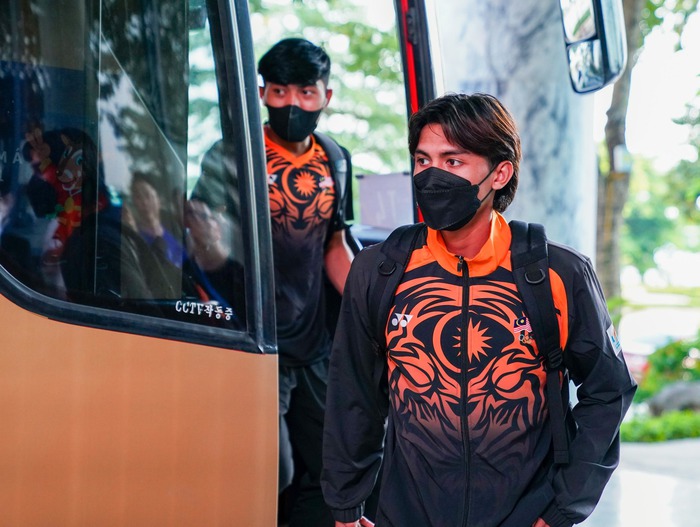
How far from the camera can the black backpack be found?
2238 millimetres

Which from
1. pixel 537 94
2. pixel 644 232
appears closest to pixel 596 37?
pixel 537 94

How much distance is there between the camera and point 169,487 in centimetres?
270

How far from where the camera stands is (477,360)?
2.28 meters

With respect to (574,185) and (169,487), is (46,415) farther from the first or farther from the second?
(574,185)

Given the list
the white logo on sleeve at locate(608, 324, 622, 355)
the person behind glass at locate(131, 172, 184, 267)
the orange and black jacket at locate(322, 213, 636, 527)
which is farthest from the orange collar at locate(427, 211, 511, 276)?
the person behind glass at locate(131, 172, 184, 267)

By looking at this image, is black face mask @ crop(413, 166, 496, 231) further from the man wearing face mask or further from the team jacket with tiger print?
the team jacket with tiger print

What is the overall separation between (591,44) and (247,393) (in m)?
1.76

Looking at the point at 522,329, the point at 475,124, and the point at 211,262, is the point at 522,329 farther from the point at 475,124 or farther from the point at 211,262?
the point at 211,262

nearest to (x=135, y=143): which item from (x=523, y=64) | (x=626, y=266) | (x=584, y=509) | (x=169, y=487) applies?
(x=169, y=487)

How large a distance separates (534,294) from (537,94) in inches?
90.7

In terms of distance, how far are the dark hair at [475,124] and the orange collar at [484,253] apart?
0.17 meters

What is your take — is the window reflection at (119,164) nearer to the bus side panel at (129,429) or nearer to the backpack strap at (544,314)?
the bus side panel at (129,429)

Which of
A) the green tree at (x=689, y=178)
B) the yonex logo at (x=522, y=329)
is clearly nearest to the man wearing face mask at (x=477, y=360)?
the yonex logo at (x=522, y=329)

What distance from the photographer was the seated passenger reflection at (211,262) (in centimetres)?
287
